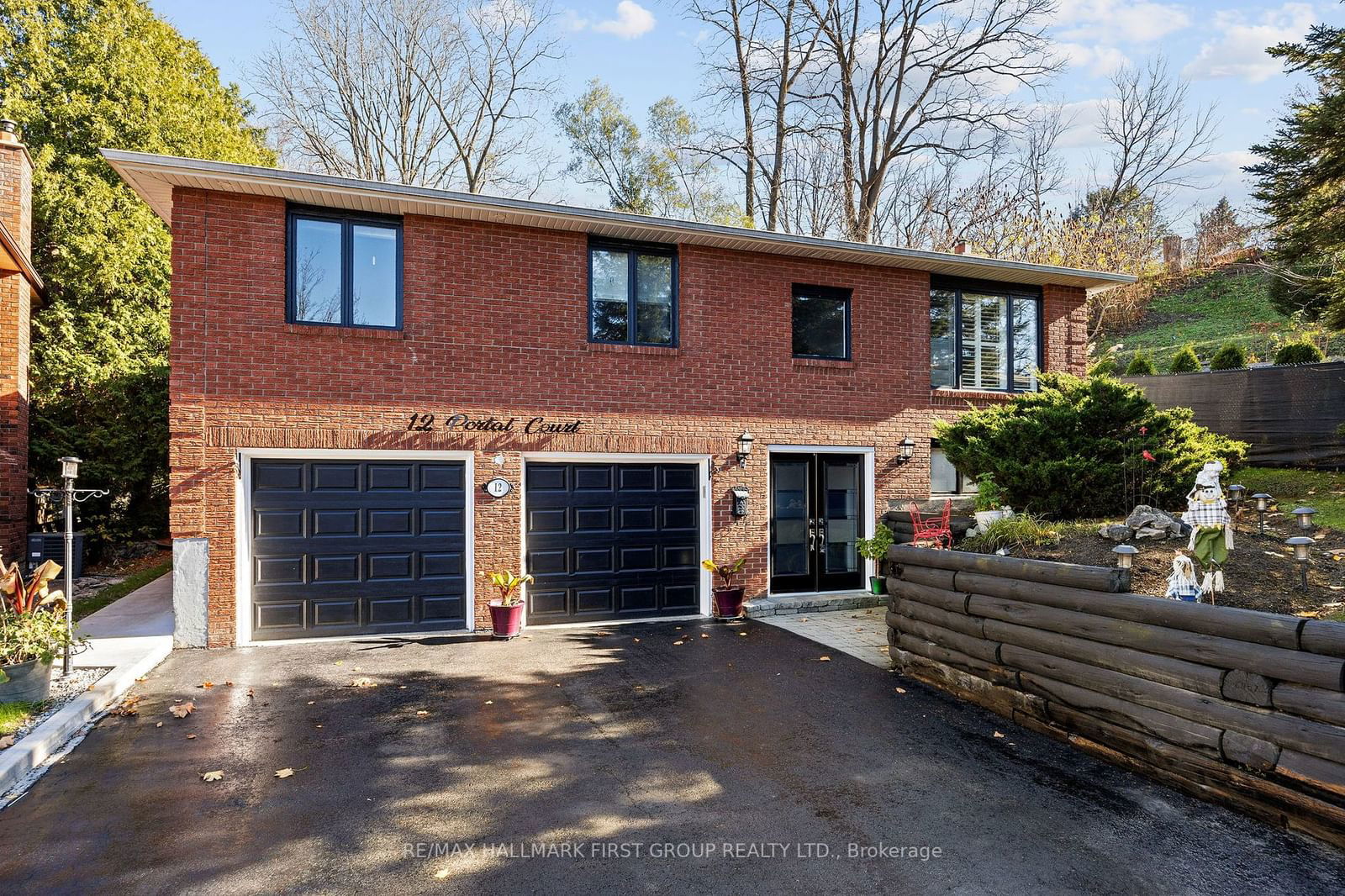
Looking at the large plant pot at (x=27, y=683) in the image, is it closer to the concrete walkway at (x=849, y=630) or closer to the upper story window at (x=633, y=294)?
the upper story window at (x=633, y=294)

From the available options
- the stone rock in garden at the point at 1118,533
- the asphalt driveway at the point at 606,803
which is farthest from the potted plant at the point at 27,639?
the stone rock in garden at the point at 1118,533

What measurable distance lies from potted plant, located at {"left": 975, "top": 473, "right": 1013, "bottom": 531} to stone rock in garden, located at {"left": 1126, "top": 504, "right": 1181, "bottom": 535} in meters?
1.48

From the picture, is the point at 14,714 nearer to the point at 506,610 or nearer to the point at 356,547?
the point at 356,547

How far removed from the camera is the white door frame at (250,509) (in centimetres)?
805

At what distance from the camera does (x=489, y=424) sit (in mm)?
8961

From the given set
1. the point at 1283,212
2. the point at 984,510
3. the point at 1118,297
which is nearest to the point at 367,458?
the point at 984,510

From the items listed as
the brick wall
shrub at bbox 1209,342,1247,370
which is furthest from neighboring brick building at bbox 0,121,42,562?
shrub at bbox 1209,342,1247,370

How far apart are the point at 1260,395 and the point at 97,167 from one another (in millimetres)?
21722

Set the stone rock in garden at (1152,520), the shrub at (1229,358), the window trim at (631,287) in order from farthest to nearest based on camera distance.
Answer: the shrub at (1229,358)
the window trim at (631,287)
the stone rock in garden at (1152,520)

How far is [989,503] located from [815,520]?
2.59 m

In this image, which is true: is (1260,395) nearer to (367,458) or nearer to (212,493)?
(367,458)

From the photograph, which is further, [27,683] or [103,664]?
[103,664]

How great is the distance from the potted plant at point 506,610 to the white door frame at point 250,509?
0.39 metres

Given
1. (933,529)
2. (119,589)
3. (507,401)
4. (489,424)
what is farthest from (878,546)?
(119,589)
